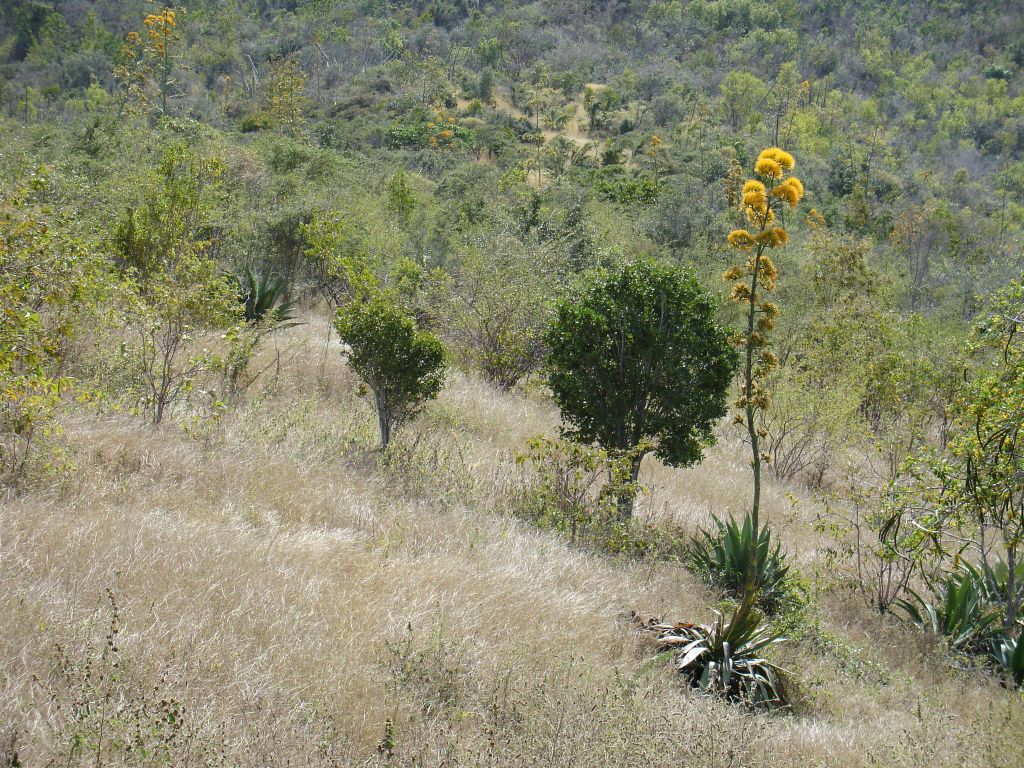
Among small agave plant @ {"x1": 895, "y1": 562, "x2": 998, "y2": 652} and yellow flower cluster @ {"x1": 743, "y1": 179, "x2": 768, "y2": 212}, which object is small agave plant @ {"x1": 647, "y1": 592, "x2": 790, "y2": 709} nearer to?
yellow flower cluster @ {"x1": 743, "y1": 179, "x2": 768, "y2": 212}

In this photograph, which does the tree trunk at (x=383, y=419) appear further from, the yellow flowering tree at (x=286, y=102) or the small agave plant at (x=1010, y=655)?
the yellow flowering tree at (x=286, y=102)

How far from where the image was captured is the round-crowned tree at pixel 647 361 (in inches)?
326

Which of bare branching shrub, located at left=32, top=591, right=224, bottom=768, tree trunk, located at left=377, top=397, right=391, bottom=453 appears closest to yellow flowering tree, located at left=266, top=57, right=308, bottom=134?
tree trunk, located at left=377, top=397, right=391, bottom=453

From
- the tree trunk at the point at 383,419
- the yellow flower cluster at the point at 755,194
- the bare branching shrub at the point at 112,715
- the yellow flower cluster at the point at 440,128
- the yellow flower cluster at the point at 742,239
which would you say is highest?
the yellow flower cluster at the point at 440,128

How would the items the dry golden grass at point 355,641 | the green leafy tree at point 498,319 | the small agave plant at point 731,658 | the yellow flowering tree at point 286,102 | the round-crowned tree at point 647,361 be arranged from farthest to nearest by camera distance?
the yellow flowering tree at point 286,102 < the green leafy tree at point 498,319 < the round-crowned tree at point 647,361 < the small agave plant at point 731,658 < the dry golden grass at point 355,641

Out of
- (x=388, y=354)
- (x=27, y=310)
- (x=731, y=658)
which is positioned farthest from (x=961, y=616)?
(x=27, y=310)

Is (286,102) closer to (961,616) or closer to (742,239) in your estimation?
(742,239)

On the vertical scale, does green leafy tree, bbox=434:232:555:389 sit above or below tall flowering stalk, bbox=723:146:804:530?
below

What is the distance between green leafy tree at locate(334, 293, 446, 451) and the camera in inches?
335

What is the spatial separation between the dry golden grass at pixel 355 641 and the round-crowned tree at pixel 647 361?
Result: 1.75m

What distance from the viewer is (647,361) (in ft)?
27.3

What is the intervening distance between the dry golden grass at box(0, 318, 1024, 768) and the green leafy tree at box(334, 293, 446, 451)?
4.26 ft

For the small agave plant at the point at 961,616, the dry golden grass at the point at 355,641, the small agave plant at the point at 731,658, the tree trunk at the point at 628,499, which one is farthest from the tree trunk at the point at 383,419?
the small agave plant at the point at 961,616

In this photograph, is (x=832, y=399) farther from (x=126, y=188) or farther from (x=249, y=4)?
(x=249, y=4)
